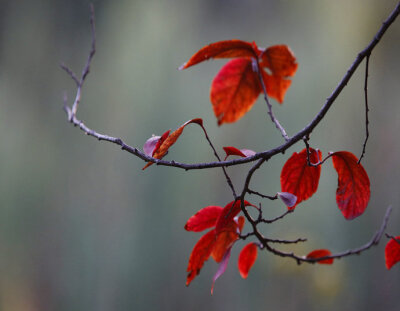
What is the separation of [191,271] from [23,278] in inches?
58.1

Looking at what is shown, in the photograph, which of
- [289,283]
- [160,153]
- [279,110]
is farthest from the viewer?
[279,110]

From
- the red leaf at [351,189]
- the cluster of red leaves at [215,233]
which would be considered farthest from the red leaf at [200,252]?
the red leaf at [351,189]

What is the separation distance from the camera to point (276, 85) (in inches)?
18.1

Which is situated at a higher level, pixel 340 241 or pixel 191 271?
pixel 191 271

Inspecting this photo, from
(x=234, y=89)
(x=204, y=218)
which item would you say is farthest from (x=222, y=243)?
(x=234, y=89)

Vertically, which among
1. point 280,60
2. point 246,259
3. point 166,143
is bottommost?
point 246,259

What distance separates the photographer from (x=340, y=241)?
141 cm

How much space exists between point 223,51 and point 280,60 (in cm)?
10

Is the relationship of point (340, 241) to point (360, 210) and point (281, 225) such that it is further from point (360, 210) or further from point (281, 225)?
point (360, 210)

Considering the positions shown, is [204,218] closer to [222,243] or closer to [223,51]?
[222,243]

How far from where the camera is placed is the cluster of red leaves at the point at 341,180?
343 millimetres

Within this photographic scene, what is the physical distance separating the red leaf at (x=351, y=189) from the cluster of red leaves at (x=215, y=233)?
0.08 metres

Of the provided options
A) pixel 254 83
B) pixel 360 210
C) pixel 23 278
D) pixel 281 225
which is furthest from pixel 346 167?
pixel 23 278

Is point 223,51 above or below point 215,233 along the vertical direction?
above
